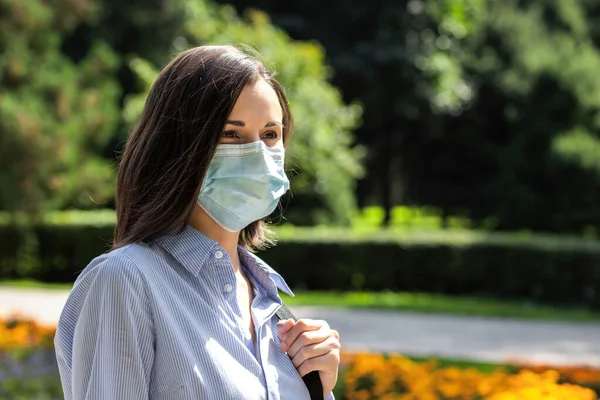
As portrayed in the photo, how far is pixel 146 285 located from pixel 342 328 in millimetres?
9826

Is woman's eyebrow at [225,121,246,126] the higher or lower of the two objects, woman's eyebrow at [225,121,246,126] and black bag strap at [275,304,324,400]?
the higher

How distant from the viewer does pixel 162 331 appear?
1582 mm

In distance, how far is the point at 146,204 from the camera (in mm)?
1748

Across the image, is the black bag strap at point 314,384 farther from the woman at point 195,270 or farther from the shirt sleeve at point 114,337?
the shirt sleeve at point 114,337

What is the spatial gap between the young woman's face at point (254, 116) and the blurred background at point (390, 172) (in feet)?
7.69

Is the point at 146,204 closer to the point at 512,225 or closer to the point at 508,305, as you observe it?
the point at 508,305

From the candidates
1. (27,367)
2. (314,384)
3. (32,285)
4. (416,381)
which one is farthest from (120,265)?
(32,285)

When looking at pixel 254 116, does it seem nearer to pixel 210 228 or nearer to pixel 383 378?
pixel 210 228

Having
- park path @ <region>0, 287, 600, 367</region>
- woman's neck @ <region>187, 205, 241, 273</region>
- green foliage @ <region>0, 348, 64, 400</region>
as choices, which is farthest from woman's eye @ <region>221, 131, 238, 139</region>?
park path @ <region>0, 287, 600, 367</region>

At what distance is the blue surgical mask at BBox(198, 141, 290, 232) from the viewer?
1828 mm

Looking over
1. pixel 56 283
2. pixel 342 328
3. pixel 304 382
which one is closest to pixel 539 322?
pixel 342 328

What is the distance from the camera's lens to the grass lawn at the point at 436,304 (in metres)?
12.9

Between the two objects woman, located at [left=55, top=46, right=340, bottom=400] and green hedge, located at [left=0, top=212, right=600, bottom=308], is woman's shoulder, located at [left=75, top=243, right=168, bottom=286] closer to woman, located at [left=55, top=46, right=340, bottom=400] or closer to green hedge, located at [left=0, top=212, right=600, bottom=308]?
woman, located at [left=55, top=46, right=340, bottom=400]

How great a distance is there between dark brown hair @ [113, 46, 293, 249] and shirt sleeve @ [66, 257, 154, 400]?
155 millimetres
